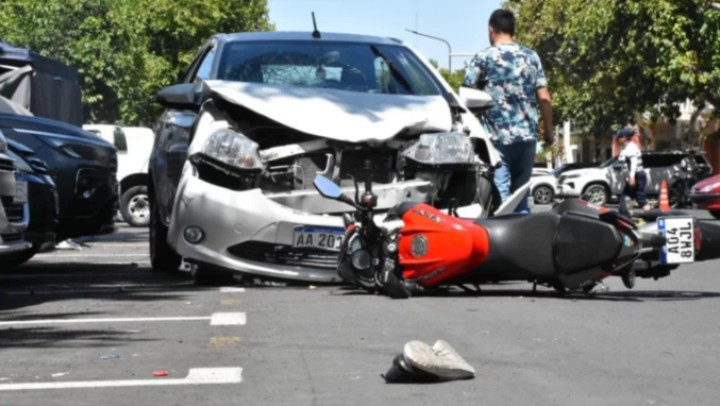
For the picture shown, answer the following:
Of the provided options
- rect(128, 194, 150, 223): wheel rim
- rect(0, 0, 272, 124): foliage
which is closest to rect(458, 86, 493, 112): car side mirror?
rect(128, 194, 150, 223): wheel rim

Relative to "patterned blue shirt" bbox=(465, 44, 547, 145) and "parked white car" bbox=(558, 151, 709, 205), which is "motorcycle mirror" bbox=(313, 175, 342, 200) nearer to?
"patterned blue shirt" bbox=(465, 44, 547, 145)

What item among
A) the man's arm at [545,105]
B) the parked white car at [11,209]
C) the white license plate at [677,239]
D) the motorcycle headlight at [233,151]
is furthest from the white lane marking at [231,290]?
the man's arm at [545,105]

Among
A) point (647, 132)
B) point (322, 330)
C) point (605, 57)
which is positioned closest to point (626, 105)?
point (605, 57)

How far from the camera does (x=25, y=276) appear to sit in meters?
12.7

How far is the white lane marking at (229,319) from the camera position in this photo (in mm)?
8203

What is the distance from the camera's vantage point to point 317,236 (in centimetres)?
995

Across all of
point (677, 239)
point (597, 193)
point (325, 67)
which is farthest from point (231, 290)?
point (597, 193)

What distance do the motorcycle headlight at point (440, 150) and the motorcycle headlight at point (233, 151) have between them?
992 mm

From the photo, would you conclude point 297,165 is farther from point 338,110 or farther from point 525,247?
point 525,247

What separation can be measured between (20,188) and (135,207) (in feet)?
50.0

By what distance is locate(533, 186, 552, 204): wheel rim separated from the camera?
53.1 m

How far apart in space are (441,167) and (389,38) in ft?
6.49

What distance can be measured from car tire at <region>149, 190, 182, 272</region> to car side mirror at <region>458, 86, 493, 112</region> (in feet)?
8.51

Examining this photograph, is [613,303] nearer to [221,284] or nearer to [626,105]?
[221,284]
